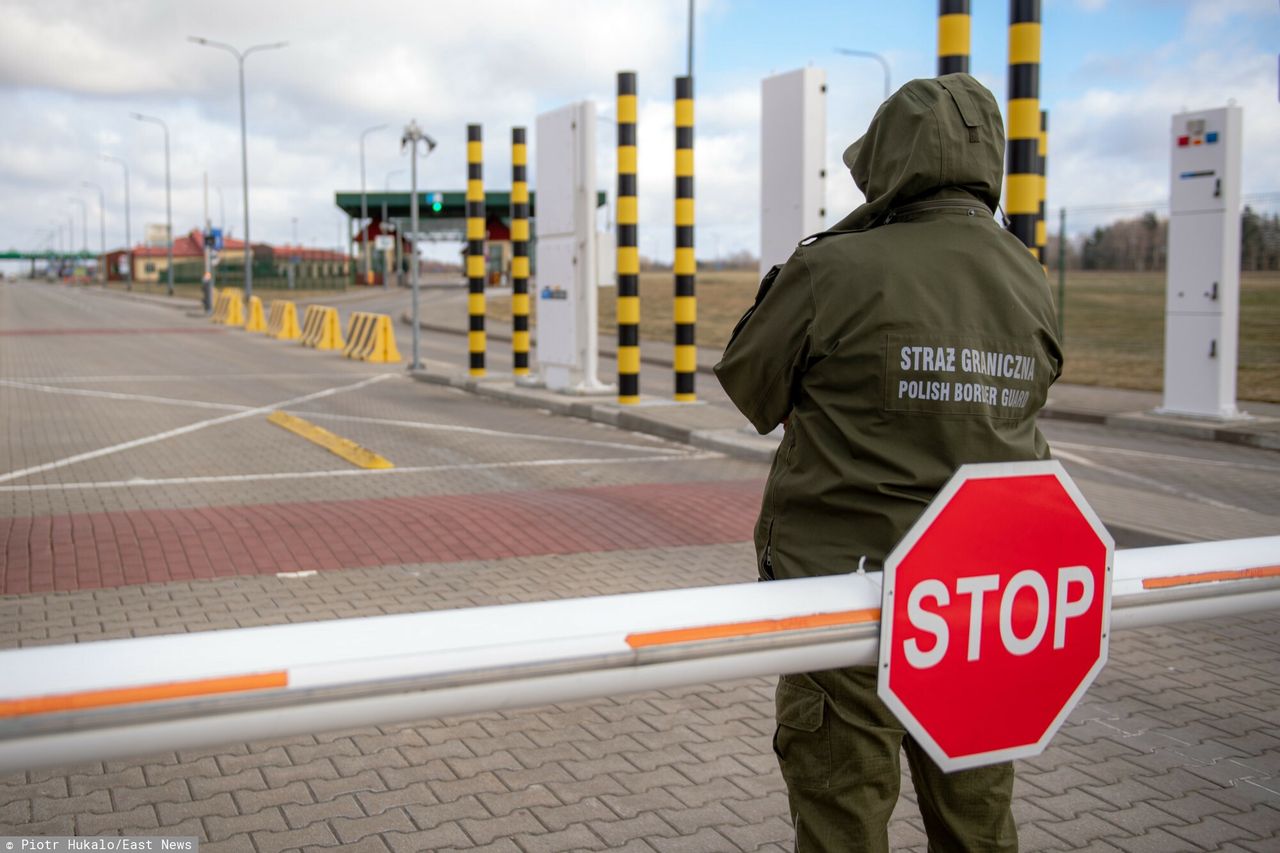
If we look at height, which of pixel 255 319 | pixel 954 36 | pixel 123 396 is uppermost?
pixel 954 36

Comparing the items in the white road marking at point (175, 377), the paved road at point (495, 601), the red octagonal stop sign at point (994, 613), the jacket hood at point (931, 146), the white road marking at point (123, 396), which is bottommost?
the paved road at point (495, 601)

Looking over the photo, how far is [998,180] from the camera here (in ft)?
8.61

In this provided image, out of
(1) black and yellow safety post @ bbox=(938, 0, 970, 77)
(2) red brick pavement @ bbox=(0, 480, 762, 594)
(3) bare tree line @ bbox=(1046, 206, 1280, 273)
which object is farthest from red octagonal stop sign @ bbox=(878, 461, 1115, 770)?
(3) bare tree line @ bbox=(1046, 206, 1280, 273)

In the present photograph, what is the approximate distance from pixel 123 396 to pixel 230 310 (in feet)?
74.1

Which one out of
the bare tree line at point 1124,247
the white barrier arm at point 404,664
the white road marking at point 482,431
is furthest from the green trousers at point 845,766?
the bare tree line at point 1124,247

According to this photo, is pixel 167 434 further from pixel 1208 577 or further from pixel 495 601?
pixel 1208 577

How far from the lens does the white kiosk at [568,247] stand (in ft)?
51.0

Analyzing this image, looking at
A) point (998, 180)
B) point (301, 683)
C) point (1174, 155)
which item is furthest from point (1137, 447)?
point (301, 683)

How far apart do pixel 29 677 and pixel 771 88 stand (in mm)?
10840

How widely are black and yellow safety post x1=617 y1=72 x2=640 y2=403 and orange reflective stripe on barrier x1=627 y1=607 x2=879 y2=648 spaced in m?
12.7

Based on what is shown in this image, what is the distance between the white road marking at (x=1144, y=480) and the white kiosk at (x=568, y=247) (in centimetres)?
626

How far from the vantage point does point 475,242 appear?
1952 cm

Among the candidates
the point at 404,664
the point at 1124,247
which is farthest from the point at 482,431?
the point at 1124,247

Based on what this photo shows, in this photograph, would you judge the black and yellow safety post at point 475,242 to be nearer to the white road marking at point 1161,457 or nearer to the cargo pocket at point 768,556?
the white road marking at point 1161,457
